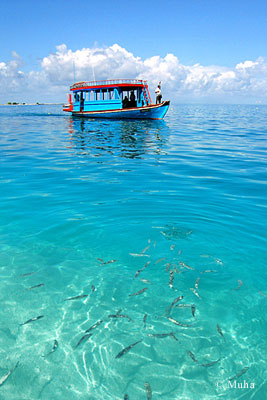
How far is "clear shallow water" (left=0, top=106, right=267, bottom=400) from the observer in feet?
10.2

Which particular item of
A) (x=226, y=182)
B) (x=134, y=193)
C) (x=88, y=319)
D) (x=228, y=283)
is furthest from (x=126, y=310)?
(x=226, y=182)

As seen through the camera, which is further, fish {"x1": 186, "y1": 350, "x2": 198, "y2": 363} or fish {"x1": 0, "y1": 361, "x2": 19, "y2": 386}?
fish {"x1": 186, "y1": 350, "x2": 198, "y2": 363}

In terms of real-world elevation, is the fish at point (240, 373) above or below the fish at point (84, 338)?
above

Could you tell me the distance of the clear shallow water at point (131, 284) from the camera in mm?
3104

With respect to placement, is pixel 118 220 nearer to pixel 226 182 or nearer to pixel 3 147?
pixel 226 182

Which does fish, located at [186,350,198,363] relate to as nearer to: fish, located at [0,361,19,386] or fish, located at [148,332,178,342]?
fish, located at [148,332,178,342]

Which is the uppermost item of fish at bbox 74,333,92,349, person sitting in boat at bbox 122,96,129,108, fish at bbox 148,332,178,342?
person sitting in boat at bbox 122,96,129,108

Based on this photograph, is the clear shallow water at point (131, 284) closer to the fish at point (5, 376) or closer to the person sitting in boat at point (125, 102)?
the fish at point (5, 376)

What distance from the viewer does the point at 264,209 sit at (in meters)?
7.18

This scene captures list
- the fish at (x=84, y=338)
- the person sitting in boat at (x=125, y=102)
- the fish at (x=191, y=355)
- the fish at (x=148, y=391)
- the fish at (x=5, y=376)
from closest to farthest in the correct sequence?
the fish at (x=148, y=391) < the fish at (x=5, y=376) < the fish at (x=191, y=355) < the fish at (x=84, y=338) < the person sitting in boat at (x=125, y=102)

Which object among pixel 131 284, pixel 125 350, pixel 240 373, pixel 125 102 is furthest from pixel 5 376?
pixel 125 102

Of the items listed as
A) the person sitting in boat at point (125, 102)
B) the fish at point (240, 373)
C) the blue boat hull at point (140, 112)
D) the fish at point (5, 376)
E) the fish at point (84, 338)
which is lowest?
the fish at point (5, 376)

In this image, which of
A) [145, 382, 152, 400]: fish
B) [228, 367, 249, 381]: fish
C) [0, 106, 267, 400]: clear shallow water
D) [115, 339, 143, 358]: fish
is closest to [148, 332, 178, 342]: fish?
[0, 106, 267, 400]: clear shallow water

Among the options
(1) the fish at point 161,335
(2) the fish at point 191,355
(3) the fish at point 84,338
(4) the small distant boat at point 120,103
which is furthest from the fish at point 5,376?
(4) the small distant boat at point 120,103
